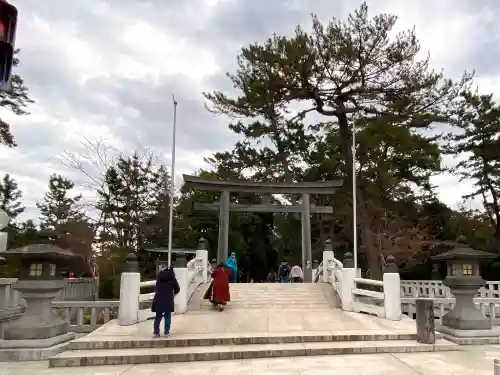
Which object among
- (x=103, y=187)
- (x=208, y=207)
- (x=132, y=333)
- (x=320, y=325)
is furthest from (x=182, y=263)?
(x=103, y=187)

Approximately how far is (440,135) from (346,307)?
18110mm

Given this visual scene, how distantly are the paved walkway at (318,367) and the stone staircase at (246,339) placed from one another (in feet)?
0.83

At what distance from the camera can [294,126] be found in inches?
1145

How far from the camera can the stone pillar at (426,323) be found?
27.9 ft

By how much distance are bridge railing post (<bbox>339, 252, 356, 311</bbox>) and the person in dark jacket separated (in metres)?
5.56

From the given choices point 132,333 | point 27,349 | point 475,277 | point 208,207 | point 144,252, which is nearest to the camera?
point 27,349

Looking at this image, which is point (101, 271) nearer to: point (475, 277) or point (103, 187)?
point (103, 187)

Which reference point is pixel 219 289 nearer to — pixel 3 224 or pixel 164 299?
pixel 164 299

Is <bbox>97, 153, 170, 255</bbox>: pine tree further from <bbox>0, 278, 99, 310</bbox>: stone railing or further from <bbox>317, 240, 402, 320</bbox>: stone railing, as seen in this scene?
<bbox>317, 240, 402, 320</bbox>: stone railing

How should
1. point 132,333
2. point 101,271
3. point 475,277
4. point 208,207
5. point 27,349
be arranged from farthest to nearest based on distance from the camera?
point 101,271 → point 208,207 → point 475,277 → point 132,333 → point 27,349

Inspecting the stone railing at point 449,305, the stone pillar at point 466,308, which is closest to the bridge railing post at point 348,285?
the stone railing at point 449,305

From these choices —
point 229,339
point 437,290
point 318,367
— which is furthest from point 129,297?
point 437,290

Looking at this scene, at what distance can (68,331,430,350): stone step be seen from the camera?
820cm

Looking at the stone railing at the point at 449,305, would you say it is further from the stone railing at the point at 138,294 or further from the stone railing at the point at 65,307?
the stone railing at the point at 65,307
